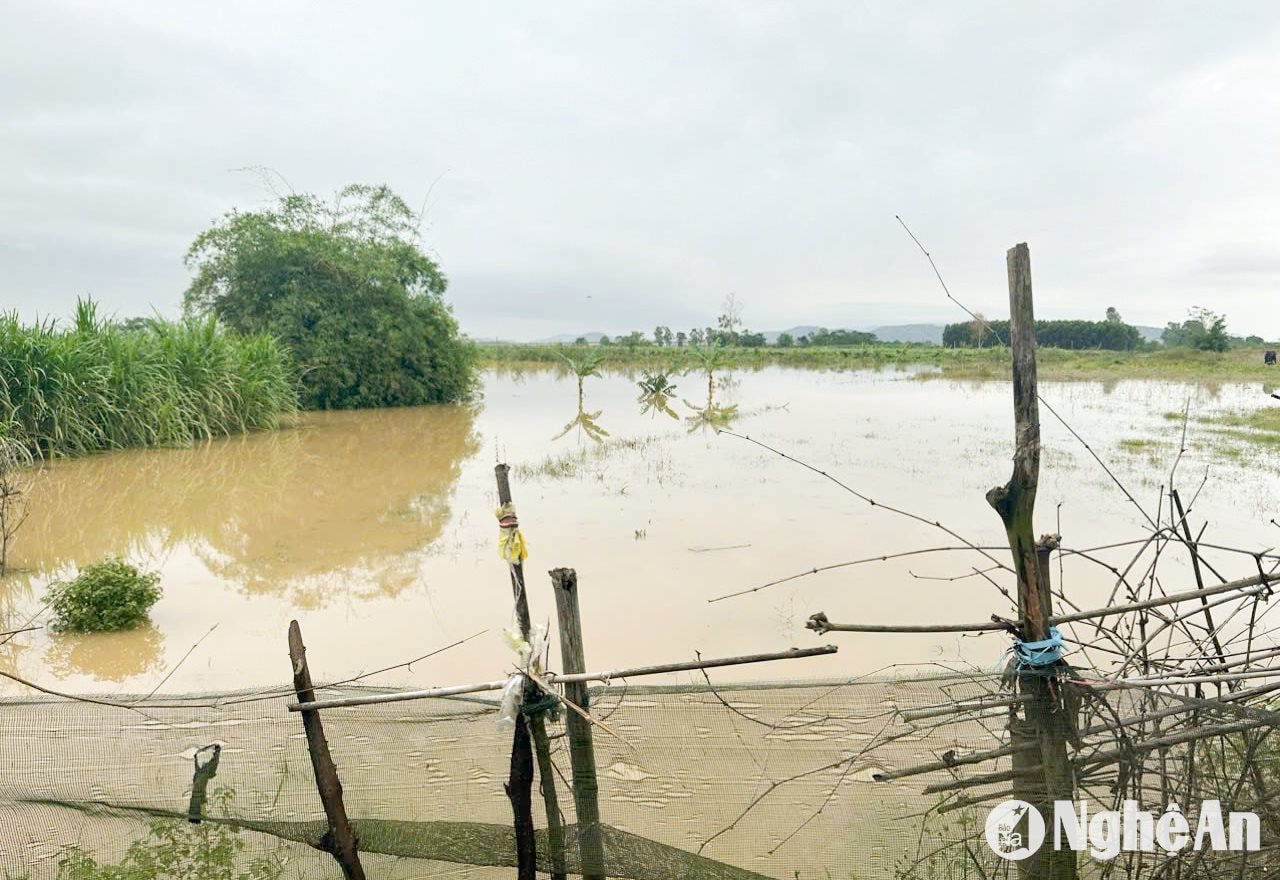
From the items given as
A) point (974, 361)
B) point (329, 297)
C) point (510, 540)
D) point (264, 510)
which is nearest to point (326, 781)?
point (510, 540)

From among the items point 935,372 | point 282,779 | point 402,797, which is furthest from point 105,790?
point 935,372

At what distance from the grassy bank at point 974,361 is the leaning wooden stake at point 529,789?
73.8 ft

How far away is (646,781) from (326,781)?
2.57 feet

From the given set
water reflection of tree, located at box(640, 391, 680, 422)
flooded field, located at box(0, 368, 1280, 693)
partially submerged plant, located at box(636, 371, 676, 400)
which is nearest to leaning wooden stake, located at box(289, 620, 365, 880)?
flooded field, located at box(0, 368, 1280, 693)

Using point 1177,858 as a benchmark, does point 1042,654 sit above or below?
above

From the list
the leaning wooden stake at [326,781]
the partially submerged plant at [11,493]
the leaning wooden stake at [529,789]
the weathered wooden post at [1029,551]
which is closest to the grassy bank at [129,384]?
the partially submerged plant at [11,493]

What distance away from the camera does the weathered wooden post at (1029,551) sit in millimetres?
1794

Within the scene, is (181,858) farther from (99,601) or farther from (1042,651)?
(99,601)

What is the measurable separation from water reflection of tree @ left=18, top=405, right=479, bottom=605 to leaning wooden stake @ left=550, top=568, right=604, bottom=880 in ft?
13.7

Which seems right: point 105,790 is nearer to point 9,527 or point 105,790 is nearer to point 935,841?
point 935,841

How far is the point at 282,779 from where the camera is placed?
221 centimetres

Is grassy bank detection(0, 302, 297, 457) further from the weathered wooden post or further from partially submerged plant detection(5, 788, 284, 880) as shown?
the weathered wooden post

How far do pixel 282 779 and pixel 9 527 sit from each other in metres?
6.61

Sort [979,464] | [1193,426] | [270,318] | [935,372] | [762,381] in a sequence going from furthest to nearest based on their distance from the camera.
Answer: [935,372] → [762,381] → [270,318] → [1193,426] → [979,464]
